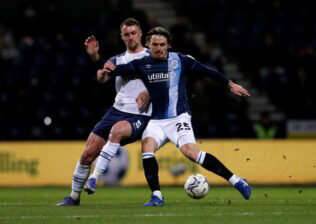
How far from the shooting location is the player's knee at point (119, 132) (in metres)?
11.6

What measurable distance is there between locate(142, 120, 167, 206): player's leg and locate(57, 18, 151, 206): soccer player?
30 cm

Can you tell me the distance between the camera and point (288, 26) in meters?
23.2

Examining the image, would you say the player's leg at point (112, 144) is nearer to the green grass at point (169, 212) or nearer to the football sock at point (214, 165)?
the green grass at point (169, 212)

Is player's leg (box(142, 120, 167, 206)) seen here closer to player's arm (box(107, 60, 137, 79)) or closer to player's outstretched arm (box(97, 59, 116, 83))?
player's arm (box(107, 60, 137, 79))

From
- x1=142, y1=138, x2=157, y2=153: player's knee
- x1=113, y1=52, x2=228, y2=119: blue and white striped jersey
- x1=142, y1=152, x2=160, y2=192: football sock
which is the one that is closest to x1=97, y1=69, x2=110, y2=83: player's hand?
x1=113, y1=52, x2=228, y2=119: blue and white striped jersey

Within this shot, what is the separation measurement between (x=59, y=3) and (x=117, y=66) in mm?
13116

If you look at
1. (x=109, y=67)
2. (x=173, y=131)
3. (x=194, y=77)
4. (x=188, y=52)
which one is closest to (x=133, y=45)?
(x=109, y=67)

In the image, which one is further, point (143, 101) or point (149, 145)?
point (143, 101)

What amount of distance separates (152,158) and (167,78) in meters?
0.95

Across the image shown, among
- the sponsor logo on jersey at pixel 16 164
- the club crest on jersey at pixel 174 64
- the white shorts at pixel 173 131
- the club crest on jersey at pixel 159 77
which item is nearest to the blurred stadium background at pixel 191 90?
the sponsor logo on jersey at pixel 16 164

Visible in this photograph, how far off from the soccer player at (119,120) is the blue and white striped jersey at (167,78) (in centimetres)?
28

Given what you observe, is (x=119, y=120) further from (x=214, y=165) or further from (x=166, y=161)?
(x=166, y=161)

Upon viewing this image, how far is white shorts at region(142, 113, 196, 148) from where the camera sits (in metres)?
11.3

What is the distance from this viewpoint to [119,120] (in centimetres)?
1180
